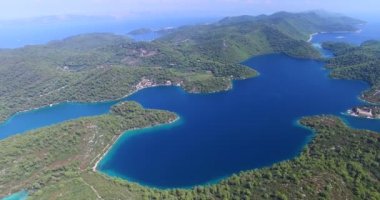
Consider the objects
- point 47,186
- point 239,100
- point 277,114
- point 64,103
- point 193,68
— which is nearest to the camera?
point 47,186

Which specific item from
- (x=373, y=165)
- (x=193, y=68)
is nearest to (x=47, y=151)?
(x=373, y=165)

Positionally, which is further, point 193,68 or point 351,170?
point 193,68

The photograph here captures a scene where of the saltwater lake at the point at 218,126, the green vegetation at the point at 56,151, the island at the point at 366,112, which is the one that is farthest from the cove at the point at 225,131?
the green vegetation at the point at 56,151

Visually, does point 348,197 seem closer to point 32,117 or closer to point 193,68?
point 32,117

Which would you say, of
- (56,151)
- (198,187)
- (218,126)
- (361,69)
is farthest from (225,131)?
(361,69)

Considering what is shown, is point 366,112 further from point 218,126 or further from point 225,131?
point 218,126

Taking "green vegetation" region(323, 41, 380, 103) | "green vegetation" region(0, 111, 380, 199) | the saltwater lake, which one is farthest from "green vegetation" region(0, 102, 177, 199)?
"green vegetation" region(323, 41, 380, 103)

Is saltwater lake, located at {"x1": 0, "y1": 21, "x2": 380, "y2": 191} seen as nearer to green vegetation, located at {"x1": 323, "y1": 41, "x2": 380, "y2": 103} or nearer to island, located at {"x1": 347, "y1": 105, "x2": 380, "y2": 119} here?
island, located at {"x1": 347, "y1": 105, "x2": 380, "y2": 119}
